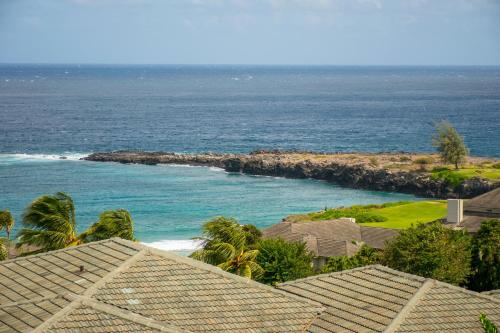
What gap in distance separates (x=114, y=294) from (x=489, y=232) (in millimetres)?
19014

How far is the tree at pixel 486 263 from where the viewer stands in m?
30.5

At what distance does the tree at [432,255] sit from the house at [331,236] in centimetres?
842

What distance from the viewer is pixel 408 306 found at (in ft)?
56.4

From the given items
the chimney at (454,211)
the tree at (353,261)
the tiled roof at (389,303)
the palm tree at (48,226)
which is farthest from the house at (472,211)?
the tiled roof at (389,303)

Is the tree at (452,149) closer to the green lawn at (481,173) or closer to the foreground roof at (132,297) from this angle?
the green lawn at (481,173)

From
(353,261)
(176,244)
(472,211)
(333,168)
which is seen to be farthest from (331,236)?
(333,168)

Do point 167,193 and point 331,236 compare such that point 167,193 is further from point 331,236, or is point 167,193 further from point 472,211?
point 472,211

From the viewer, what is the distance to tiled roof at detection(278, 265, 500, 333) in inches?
660

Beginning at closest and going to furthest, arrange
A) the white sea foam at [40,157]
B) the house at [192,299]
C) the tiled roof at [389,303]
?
1. the house at [192,299]
2. the tiled roof at [389,303]
3. the white sea foam at [40,157]

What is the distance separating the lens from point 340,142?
12525 cm

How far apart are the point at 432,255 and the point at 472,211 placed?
61.7 feet

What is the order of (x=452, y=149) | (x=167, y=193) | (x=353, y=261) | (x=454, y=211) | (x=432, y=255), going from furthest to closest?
(x=452, y=149) < (x=167, y=193) < (x=454, y=211) < (x=353, y=261) < (x=432, y=255)

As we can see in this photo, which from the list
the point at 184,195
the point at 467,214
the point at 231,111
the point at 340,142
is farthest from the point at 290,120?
the point at 467,214

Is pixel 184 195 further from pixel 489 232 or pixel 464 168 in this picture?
pixel 489 232
